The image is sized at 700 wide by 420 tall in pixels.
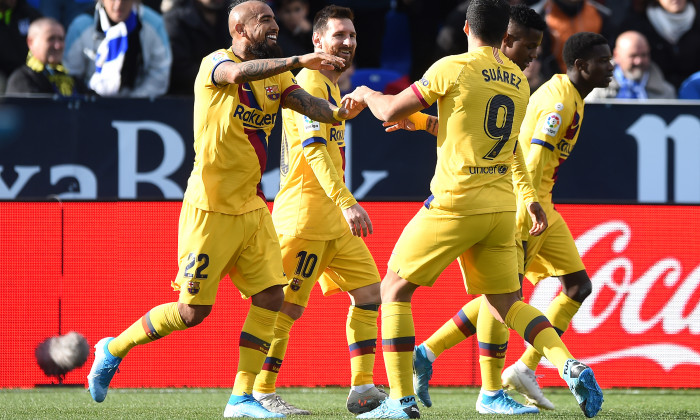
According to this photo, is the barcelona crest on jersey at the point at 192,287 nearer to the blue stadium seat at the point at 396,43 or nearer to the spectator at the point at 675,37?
the blue stadium seat at the point at 396,43

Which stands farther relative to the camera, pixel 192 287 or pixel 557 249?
pixel 557 249

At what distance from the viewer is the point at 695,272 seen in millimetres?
7781

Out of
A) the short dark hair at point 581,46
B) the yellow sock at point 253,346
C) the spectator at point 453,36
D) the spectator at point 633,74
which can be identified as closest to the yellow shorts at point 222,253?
the yellow sock at point 253,346

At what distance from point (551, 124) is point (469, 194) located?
4.98 ft

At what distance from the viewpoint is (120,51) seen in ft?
33.6

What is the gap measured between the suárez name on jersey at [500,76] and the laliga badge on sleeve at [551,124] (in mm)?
1170

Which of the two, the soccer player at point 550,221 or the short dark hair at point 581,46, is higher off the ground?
the short dark hair at point 581,46

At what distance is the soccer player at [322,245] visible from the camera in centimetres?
627

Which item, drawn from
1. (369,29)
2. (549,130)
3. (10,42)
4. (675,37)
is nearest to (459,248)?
(549,130)

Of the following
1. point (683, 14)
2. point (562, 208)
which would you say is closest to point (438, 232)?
point (562, 208)

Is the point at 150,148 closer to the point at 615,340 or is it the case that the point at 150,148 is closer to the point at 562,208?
the point at 562,208

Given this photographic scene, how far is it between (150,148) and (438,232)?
5199 millimetres

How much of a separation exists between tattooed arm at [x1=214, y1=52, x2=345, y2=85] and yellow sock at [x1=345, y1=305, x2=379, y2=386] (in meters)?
1.75

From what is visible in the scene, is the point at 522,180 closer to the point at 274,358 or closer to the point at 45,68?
the point at 274,358
